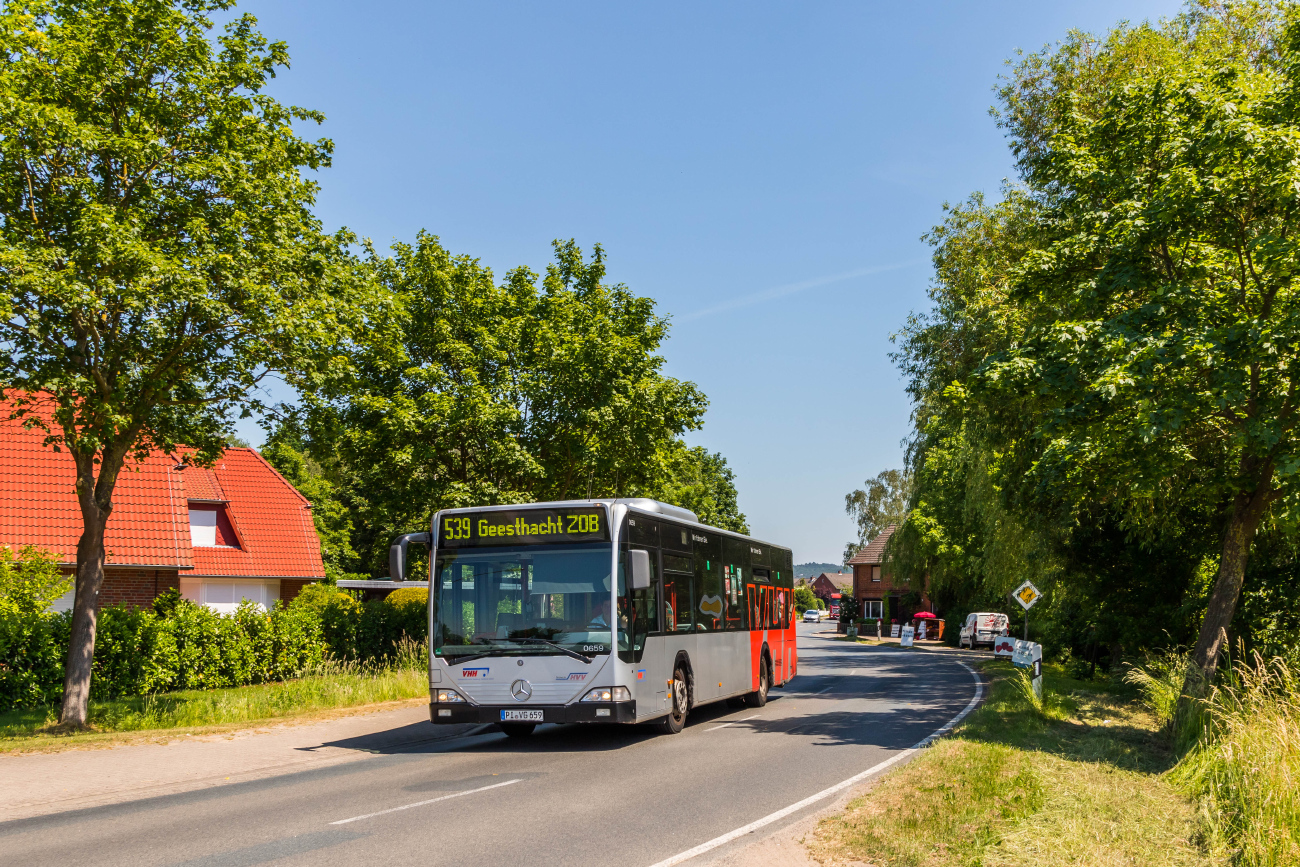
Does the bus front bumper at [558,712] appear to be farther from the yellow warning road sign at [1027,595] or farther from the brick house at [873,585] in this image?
the brick house at [873,585]

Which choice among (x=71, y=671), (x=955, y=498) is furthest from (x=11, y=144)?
(x=955, y=498)

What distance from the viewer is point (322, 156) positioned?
677 inches

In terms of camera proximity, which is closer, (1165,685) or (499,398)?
(1165,685)

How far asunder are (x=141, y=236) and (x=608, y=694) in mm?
9187

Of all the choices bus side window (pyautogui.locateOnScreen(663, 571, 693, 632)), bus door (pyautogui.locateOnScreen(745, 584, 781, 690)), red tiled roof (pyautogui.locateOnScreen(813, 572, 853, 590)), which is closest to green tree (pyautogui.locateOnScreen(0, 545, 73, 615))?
bus side window (pyautogui.locateOnScreen(663, 571, 693, 632))

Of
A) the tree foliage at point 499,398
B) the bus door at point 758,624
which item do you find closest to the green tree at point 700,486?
the tree foliage at point 499,398

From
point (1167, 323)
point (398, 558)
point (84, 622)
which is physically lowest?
point (84, 622)

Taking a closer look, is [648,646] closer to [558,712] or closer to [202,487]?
[558,712]

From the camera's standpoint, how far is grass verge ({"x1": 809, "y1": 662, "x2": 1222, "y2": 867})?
6652mm

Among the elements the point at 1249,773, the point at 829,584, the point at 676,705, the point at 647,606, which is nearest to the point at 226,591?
the point at 676,705

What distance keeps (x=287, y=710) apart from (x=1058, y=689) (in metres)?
15.0

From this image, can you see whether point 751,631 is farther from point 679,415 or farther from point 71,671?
point 71,671

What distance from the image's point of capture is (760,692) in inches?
740

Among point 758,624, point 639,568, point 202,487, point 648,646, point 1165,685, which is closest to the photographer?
point 639,568
